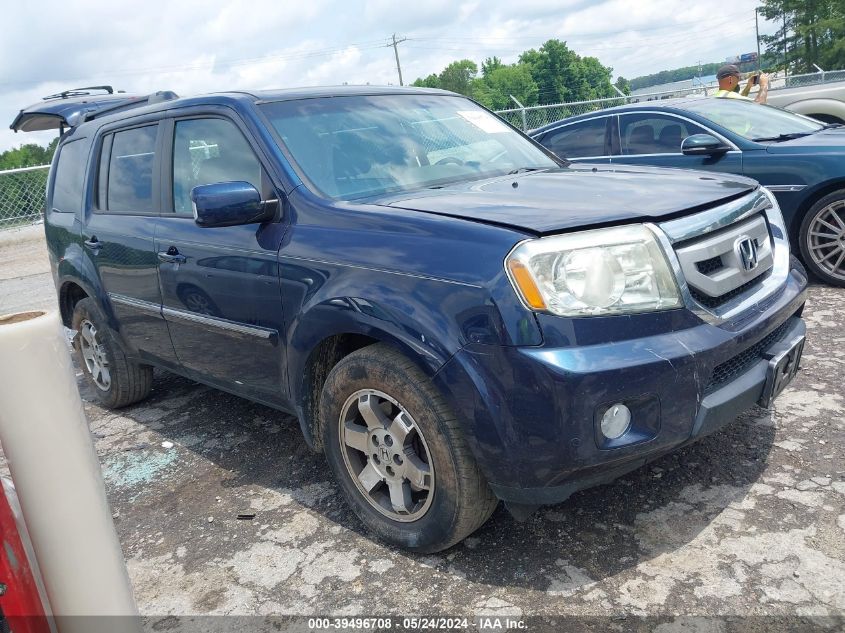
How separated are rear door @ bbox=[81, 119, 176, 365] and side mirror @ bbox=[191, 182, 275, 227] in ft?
2.98

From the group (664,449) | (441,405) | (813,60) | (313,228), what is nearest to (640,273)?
(664,449)

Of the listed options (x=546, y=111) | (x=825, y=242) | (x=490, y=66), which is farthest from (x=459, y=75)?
(x=825, y=242)

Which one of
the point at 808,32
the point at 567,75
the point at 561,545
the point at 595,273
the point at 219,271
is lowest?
the point at 561,545

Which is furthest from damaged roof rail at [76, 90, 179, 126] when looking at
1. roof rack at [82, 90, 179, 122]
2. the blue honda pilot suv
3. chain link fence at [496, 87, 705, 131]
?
chain link fence at [496, 87, 705, 131]

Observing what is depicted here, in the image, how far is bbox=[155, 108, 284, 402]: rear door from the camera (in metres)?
3.10

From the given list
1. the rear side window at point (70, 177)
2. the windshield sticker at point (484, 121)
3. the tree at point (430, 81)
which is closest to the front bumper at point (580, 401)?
the windshield sticker at point (484, 121)

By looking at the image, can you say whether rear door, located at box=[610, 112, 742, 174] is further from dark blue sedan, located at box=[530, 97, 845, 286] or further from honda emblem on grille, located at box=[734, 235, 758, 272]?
honda emblem on grille, located at box=[734, 235, 758, 272]

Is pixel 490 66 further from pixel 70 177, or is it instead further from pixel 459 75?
pixel 70 177

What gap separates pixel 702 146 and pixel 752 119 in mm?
1005

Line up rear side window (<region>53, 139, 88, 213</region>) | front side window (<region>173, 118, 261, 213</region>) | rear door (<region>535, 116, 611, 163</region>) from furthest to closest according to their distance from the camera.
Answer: rear door (<region>535, 116, 611, 163</region>) < rear side window (<region>53, 139, 88, 213</region>) < front side window (<region>173, 118, 261, 213</region>)

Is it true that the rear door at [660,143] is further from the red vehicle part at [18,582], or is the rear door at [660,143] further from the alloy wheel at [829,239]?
the red vehicle part at [18,582]

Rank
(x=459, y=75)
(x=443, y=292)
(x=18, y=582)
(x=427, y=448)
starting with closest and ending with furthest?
1. (x=18, y=582)
2. (x=443, y=292)
3. (x=427, y=448)
4. (x=459, y=75)

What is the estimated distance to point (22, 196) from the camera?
1383 cm

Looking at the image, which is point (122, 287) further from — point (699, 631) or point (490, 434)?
point (699, 631)
